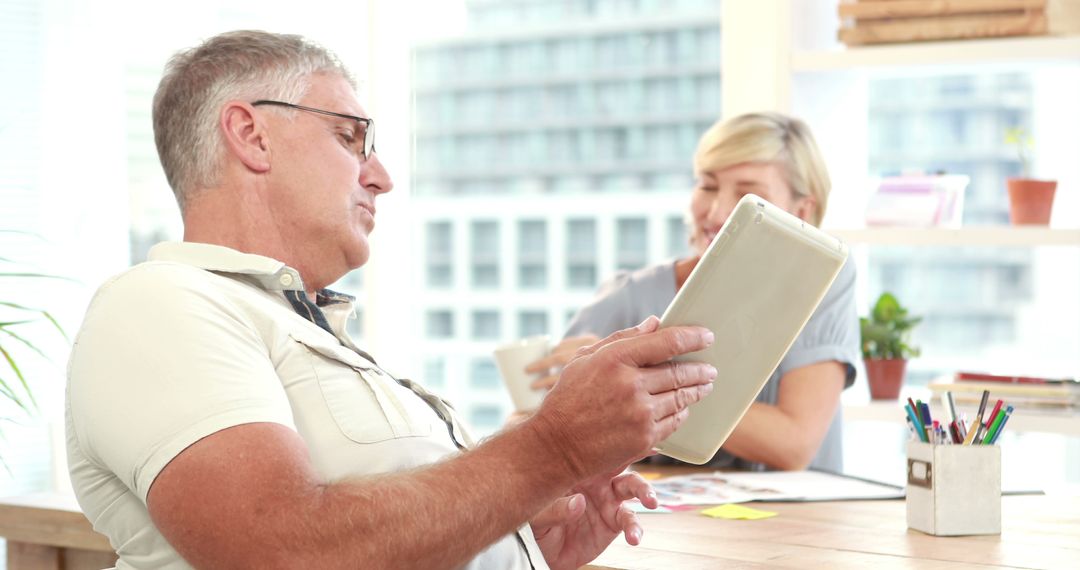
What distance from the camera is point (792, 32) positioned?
2971 millimetres

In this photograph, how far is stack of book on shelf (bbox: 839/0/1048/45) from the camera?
2.75 metres

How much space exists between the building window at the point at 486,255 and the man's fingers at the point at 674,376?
60.5ft

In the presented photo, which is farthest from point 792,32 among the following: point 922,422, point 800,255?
point 800,255

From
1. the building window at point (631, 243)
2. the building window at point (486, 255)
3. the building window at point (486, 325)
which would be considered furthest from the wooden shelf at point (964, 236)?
the building window at point (486, 255)

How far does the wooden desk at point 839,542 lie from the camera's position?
1.42 m

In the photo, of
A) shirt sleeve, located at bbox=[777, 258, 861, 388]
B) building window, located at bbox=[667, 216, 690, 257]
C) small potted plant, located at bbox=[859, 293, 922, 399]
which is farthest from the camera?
building window, located at bbox=[667, 216, 690, 257]

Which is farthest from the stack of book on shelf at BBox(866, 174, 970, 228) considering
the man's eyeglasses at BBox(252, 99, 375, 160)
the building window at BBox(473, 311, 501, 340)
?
the building window at BBox(473, 311, 501, 340)

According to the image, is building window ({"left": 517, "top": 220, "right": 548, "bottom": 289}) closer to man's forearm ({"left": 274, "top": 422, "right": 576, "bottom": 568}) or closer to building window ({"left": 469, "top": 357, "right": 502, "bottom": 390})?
building window ({"left": 469, "top": 357, "right": 502, "bottom": 390})

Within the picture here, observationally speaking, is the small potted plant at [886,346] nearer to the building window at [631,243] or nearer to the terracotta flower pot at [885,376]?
the terracotta flower pot at [885,376]

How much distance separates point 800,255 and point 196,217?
68 centimetres

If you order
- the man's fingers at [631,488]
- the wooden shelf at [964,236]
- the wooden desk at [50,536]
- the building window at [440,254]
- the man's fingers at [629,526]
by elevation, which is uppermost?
the wooden shelf at [964,236]

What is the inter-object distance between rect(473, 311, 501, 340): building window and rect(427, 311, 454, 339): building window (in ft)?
1.61

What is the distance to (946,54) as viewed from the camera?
2799 millimetres

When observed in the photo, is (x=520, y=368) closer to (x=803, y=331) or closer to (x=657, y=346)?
(x=803, y=331)
